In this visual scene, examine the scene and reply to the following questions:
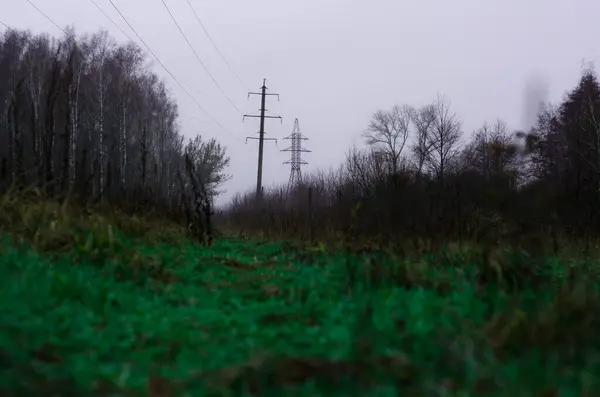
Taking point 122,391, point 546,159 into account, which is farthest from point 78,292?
point 546,159

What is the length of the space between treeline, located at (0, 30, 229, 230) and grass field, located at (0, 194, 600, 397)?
79.0 inches

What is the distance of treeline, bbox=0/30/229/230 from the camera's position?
23.2ft

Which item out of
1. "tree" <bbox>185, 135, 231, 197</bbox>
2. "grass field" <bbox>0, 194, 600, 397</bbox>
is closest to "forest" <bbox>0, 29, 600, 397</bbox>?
"grass field" <bbox>0, 194, 600, 397</bbox>

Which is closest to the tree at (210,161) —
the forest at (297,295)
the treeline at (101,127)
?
the treeline at (101,127)

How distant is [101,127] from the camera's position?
2527 centimetres

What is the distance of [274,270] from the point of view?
532 centimetres

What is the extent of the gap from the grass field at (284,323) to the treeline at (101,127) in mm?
2007

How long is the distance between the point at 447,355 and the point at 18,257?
10.9ft

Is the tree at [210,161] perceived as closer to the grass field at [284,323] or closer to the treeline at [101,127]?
the treeline at [101,127]

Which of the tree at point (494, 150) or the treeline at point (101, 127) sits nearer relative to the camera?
the treeline at point (101, 127)

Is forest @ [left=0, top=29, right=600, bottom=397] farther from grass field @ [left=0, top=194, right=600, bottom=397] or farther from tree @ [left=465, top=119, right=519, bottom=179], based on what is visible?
tree @ [left=465, top=119, right=519, bottom=179]

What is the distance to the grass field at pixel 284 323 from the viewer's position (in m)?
2.25

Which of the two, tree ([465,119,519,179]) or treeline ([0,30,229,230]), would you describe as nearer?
treeline ([0,30,229,230])

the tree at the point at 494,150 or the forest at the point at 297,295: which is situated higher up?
the tree at the point at 494,150
